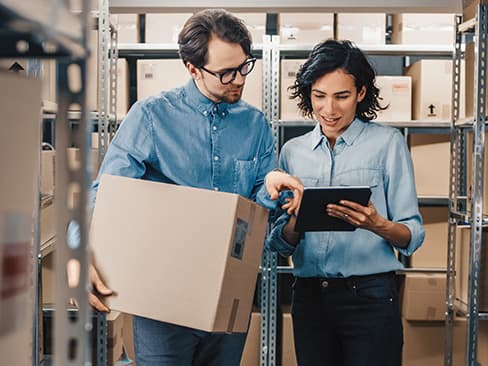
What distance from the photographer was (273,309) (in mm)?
3527

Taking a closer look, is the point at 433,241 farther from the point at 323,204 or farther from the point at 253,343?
the point at 323,204

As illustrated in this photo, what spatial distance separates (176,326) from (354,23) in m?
2.43

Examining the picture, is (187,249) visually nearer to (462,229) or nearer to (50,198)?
(50,198)

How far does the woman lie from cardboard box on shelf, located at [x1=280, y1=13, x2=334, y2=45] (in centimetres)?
151

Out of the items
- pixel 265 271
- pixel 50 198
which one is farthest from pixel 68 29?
pixel 265 271

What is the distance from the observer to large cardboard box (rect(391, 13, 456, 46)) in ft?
11.9

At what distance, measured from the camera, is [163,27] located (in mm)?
3672

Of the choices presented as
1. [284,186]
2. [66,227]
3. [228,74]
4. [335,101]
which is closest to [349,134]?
[335,101]

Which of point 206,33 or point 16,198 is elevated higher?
point 206,33

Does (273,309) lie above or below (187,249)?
below

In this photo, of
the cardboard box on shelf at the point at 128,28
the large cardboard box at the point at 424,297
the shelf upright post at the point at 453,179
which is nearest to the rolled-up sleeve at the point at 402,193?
the shelf upright post at the point at 453,179

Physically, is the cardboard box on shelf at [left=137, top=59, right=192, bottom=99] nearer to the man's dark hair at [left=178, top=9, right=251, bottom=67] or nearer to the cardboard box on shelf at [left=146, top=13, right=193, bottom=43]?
the cardboard box on shelf at [left=146, top=13, right=193, bottom=43]

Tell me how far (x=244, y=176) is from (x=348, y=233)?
42 centimetres

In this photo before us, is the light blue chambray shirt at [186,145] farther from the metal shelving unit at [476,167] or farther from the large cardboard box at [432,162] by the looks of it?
the large cardboard box at [432,162]
